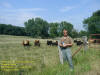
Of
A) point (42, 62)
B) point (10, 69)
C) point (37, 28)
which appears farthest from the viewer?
point (37, 28)

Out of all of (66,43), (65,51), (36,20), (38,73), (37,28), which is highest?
(36,20)

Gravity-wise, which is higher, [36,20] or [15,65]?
[36,20]

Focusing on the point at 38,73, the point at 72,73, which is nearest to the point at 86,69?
the point at 72,73

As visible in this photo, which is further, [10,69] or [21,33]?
[21,33]

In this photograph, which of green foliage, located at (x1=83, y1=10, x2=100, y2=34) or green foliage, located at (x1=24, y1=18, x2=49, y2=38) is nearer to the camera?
green foliage, located at (x1=83, y1=10, x2=100, y2=34)

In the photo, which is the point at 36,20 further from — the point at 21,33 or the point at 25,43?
the point at 25,43

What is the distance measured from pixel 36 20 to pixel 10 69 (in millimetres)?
71830

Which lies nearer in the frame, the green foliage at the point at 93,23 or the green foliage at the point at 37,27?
the green foliage at the point at 93,23

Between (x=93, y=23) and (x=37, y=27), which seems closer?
(x=93, y=23)

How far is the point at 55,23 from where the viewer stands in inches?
2857

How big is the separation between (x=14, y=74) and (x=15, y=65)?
48 cm

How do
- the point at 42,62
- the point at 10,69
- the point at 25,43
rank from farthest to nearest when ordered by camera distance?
the point at 25,43 < the point at 42,62 < the point at 10,69

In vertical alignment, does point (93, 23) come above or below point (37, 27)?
below

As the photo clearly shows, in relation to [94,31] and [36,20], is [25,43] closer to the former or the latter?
[94,31]
